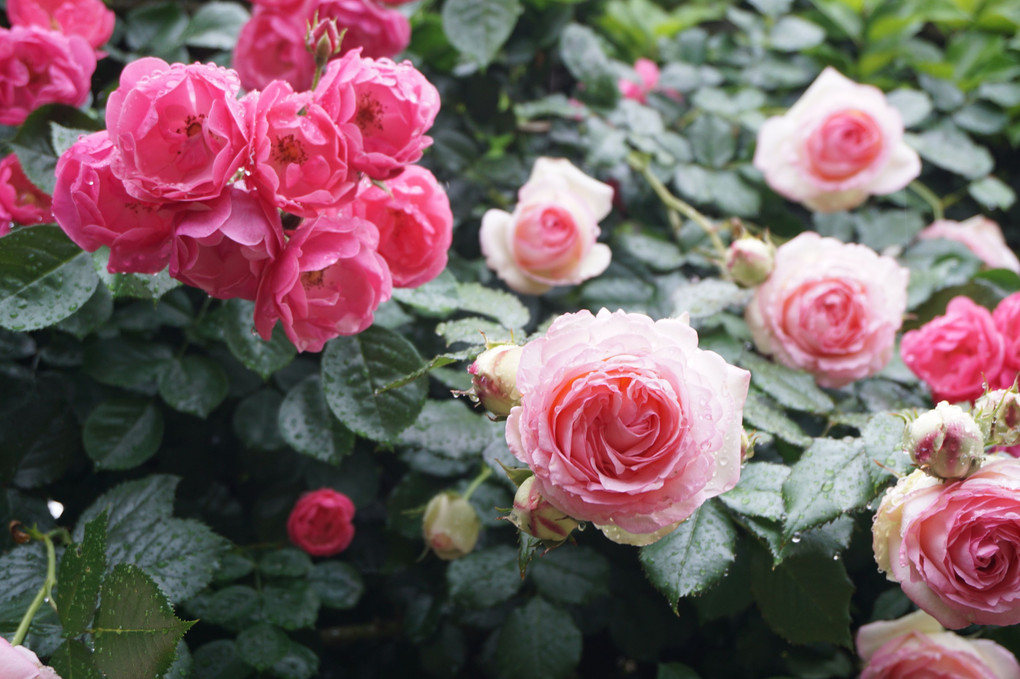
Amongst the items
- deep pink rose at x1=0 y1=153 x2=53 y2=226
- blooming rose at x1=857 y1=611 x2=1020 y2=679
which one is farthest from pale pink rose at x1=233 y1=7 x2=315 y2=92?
blooming rose at x1=857 y1=611 x2=1020 y2=679

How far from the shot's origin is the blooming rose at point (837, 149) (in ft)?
3.53

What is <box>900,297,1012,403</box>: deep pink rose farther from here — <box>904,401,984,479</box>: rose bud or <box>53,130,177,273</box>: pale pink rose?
<box>53,130,177,273</box>: pale pink rose

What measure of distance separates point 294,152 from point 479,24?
58 cm

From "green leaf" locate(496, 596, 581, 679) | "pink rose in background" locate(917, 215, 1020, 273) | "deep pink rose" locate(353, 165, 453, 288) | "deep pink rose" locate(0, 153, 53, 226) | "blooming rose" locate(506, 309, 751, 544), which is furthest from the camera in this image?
"pink rose in background" locate(917, 215, 1020, 273)

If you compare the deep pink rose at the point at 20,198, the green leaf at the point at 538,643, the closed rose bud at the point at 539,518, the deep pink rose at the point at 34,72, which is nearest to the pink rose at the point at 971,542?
the closed rose bud at the point at 539,518

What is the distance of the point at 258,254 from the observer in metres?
0.55

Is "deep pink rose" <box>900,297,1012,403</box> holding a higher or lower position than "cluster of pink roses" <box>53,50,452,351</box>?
lower

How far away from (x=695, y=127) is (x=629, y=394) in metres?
0.87

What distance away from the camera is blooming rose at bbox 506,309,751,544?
495 millimetres

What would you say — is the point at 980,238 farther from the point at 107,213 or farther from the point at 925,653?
the point at 107,213

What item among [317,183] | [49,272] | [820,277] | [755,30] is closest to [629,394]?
[317,183]

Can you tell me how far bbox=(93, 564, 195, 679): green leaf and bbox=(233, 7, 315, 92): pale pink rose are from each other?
23.9 inches

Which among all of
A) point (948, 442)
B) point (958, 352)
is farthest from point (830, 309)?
point (948, 442)

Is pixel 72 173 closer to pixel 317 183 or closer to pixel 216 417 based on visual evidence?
pixel 317 183
